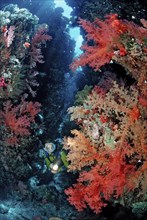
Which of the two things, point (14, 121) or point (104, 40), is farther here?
point (14, 121)

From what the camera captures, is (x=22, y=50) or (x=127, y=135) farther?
(x=22, y=50)

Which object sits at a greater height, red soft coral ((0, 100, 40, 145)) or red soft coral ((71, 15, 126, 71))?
red soft coral ((71, 15, 126, 71))

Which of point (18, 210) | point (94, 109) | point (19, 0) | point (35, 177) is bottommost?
point (18, 210)

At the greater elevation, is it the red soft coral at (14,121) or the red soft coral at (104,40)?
the red soft coral at (104,40)

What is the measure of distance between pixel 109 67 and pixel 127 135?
9.24 ft

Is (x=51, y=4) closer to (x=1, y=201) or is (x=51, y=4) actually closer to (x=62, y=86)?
(x=62, y=86)

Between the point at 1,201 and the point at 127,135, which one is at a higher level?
the point at 127,135

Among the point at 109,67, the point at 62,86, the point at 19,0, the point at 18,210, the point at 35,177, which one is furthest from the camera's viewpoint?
the point at 19,0

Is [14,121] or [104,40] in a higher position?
[104,40]

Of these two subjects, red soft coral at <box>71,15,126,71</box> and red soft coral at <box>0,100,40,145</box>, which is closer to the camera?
red soft coral at <box>71,15,126,71</box>

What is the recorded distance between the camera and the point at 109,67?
6.88m

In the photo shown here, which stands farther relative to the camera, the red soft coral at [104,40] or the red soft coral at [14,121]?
the red soft coral at [14,121]

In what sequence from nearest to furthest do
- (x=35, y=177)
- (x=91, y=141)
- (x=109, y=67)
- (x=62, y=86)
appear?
(x=91, y=141), (x=109, y=67), (x=35, y=177), (x=62, y=86)

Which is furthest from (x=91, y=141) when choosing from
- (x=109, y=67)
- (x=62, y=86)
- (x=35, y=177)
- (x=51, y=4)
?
(x=51, y=4)
